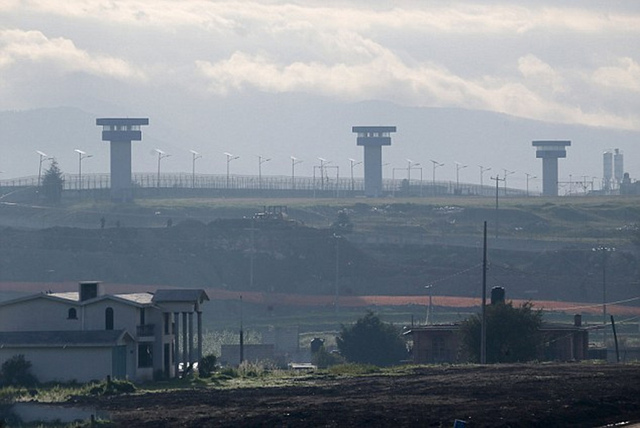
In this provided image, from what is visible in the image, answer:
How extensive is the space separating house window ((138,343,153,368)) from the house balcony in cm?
41

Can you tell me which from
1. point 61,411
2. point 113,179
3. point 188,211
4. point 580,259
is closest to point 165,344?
point 61,411

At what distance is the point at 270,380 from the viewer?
59531mm

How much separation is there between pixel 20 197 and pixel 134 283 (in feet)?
189

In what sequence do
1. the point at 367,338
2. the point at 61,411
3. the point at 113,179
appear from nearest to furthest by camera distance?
the point at 61,411 → the point at 367,338 → the point at 113,179

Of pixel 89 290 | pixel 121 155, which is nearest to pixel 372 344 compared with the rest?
pixel 89 290

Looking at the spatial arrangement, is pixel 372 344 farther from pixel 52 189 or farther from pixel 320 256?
pixel 52 189

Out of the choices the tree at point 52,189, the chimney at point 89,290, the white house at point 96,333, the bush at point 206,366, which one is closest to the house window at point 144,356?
the white house at point 96,333

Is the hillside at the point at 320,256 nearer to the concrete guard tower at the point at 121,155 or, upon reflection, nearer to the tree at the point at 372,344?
the concrete guard tower at the point at 121,155

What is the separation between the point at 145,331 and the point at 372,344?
88.4 ft

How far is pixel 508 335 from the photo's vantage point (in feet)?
241

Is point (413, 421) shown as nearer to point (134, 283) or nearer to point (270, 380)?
point (270, 380)

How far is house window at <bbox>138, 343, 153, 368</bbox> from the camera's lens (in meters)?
63.5

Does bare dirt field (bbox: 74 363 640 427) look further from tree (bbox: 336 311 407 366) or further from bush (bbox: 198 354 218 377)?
tree (bbox: 336 311 407 366)

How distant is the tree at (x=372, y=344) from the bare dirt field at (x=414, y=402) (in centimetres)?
2982
